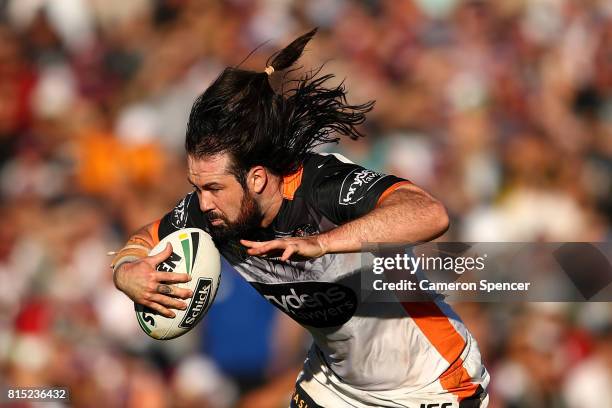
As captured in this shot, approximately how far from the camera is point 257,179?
4.44 meters

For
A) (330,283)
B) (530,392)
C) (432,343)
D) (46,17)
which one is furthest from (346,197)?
(46,17)

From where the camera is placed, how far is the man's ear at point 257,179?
4426 millimetres

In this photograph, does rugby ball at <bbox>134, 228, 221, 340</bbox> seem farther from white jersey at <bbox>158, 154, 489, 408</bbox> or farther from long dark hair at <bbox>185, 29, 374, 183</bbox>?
long dark hair at <bbox>185, 29, 374, 183</bbox>

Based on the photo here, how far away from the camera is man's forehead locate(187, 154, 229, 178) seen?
14.3ft

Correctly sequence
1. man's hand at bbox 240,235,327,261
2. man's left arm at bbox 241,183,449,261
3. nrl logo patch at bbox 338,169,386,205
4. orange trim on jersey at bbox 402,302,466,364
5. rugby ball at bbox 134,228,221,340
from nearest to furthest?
man's hand at bbox 240,235,327,261, man's left arm at bbox 241,183,449,261, nrl logo patch at bbox 338,169,386,205, rugby ball at bbox 134,228,221,340, orange trim on jersey at bbox 402,302,466,364

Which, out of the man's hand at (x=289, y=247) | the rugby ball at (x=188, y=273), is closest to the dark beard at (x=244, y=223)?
the rugby ball at (x=188, y=273)

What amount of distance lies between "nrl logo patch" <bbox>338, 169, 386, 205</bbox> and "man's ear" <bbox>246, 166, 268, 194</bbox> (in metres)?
0.49

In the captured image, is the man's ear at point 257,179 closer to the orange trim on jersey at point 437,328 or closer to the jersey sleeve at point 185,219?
the jersey sleeve at point 185,219

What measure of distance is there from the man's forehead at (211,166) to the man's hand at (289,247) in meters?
0.96

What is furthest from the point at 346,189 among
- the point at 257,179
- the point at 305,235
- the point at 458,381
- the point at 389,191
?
the point at 458,381

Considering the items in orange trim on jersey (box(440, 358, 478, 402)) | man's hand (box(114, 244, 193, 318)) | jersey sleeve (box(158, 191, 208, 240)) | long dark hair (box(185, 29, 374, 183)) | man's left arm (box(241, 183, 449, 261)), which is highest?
long dark hair (box(185, 29, 374, 183))

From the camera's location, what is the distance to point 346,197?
4.09 m

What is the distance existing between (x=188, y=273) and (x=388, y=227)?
1.20m

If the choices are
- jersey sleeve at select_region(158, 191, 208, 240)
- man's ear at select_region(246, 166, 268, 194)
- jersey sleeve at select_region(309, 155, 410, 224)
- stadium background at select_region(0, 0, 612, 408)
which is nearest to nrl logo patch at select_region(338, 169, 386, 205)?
jersey sleeve at select_region(309, 155, 410, 224)
